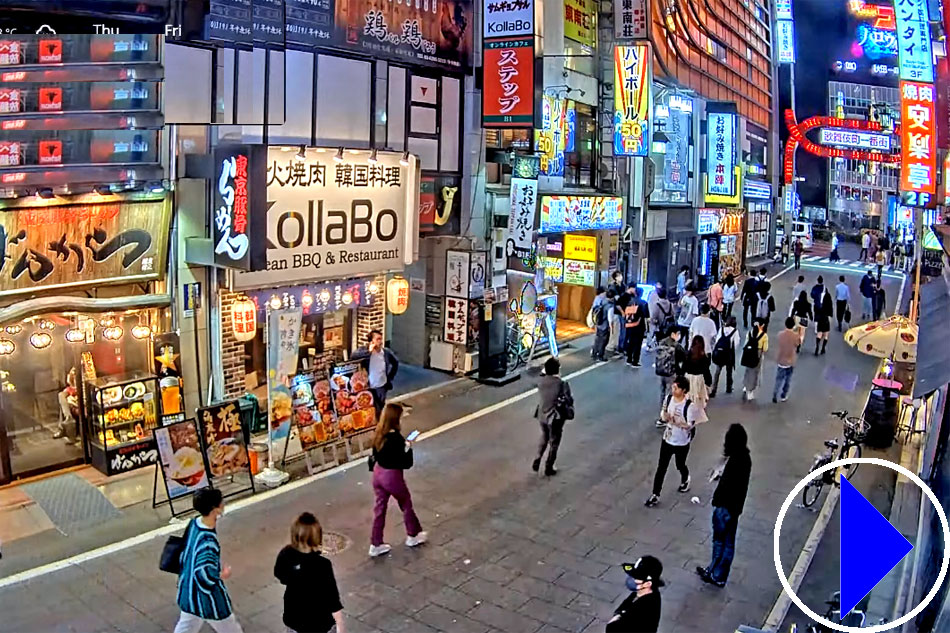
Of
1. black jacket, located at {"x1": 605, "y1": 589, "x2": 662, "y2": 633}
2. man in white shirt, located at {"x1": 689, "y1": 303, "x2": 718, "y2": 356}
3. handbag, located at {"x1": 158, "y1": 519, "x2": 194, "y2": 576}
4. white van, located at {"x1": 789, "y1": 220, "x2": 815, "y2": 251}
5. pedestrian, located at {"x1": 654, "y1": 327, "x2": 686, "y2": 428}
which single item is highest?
white van, located at {"x1": 789, "y1": 220, "x2": 815, "y2": 251}

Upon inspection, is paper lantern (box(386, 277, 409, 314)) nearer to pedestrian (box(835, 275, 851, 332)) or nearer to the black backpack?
the black backpack

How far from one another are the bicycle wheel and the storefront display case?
9.46 meters

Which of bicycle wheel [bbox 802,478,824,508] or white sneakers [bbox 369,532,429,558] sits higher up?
bicycle wheel [bbox 802,478,824,508]

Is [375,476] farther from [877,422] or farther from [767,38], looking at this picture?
[767,38]

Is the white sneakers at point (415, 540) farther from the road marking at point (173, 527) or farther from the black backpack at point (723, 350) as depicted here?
the black backpack at point (723, 350)

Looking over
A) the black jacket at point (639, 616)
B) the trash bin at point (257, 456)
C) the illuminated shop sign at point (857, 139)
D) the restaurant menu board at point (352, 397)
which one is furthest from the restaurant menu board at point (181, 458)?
the illuminated shop sign at point (857, 139)

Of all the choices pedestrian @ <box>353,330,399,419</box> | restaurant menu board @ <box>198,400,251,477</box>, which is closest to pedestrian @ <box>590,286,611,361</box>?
pedestrian @ <box>353,330,399,419</box>

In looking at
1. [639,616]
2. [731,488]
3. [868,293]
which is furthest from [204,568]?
[868,293]

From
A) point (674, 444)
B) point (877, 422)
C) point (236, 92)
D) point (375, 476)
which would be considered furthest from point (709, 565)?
point (236, 92)

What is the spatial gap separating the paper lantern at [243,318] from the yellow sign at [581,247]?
13.8 metres

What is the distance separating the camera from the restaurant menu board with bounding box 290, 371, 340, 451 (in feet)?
41.6

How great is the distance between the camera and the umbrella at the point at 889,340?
14.0 metres

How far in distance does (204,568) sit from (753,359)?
42.2ft

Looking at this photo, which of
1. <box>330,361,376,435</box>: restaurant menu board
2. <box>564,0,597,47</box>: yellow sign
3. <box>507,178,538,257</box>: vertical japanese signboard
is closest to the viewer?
<box>330,361,376,435</box>: restaurant menu board
